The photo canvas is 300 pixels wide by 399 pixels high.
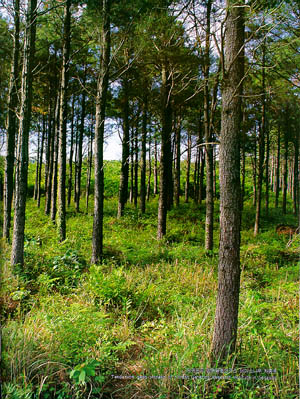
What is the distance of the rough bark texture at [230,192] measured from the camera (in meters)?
2.39

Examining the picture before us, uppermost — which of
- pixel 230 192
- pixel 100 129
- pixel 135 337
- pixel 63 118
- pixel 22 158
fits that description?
pixel 63 118

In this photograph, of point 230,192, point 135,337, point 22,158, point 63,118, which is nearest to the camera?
point 230,192

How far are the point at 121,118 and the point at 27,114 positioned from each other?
1051cm

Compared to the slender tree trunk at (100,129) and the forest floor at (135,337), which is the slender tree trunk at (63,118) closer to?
the slender tree trunk at (100,129)

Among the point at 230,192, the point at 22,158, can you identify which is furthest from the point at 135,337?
the point at 22,158

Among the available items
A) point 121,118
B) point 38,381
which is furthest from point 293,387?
point 121,118

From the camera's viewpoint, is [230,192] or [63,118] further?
[63,118]

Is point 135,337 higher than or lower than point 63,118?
lower

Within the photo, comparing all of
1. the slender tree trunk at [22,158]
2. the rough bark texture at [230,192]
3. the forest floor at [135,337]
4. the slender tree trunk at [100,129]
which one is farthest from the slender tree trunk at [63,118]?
the rough bark texture at [230,192]

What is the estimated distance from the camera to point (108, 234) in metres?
9.91

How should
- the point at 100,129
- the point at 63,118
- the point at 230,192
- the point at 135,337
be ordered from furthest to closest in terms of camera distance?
the point at 63,118
the point at 100,129
the point at 135,337
the point at 230,192

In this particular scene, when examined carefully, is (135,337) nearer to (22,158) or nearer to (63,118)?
(22,158)

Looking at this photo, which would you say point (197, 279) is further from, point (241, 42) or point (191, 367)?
point (241, 42)

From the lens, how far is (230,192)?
239 centimetres
